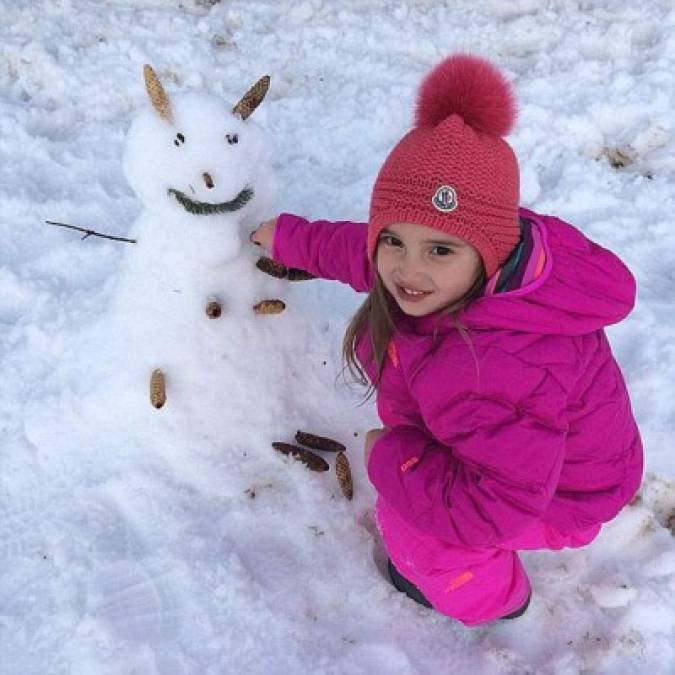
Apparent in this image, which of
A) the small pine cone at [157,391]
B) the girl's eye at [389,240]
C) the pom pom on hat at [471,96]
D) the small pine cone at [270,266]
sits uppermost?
the pom pom on hat at [471,96]

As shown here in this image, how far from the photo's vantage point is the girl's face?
50.4 inches

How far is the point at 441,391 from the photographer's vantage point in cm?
135

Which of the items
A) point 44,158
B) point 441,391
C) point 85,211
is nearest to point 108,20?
point 44,158

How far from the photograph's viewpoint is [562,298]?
132 centimetres

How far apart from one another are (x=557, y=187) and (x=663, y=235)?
14.0 inches

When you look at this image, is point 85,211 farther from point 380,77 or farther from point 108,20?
point 380,77

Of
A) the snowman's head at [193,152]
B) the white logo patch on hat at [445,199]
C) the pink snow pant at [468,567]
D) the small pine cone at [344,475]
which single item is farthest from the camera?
the small pine cone at [344,475]

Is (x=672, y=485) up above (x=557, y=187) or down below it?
below

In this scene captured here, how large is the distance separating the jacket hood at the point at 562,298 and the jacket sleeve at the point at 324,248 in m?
0.29

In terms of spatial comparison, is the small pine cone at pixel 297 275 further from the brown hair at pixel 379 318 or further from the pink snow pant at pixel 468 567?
the pink snow pant at pixel 468 567

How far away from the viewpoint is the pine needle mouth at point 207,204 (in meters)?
1.50

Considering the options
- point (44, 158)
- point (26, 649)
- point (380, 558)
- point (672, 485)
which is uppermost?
point (44, 158)

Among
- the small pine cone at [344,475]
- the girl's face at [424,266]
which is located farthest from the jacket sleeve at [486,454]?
the small pine cone at [344,475]

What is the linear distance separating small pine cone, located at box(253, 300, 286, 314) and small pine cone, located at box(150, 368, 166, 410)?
259 millimetres
